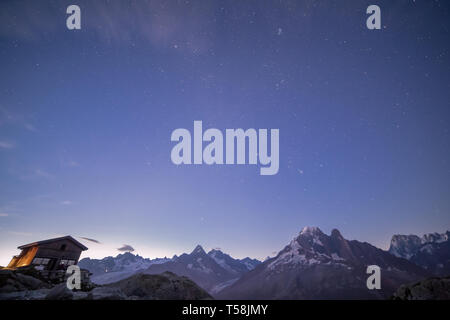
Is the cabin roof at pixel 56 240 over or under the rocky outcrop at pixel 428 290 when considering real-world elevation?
over

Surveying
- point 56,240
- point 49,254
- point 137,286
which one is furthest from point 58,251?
point 137,286

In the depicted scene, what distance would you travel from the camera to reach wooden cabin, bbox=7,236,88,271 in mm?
32059

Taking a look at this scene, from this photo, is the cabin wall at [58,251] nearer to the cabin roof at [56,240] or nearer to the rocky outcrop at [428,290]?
the cabin roof at [56,240]

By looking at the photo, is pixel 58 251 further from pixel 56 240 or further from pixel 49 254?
pixel 56 240

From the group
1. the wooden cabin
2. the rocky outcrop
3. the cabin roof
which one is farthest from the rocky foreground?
the rocky outcrop

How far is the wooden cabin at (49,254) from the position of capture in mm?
32059

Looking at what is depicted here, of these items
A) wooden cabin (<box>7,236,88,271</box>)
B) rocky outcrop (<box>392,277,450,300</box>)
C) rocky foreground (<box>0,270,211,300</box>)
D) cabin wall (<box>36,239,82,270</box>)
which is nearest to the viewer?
rocky foreground (<box>0,270,211,300</box>)

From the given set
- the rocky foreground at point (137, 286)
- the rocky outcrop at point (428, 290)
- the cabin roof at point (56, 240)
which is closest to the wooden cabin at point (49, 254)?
the cabin roof at point (56, 240)

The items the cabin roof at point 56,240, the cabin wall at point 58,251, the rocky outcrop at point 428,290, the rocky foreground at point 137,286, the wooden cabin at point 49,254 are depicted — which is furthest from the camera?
the cabin wall at point 58,251

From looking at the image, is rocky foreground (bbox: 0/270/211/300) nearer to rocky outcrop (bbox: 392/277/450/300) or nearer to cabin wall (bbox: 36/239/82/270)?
cabin wall (bbox: 36/239/82/270)

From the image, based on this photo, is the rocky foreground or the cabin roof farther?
the cabin roof
